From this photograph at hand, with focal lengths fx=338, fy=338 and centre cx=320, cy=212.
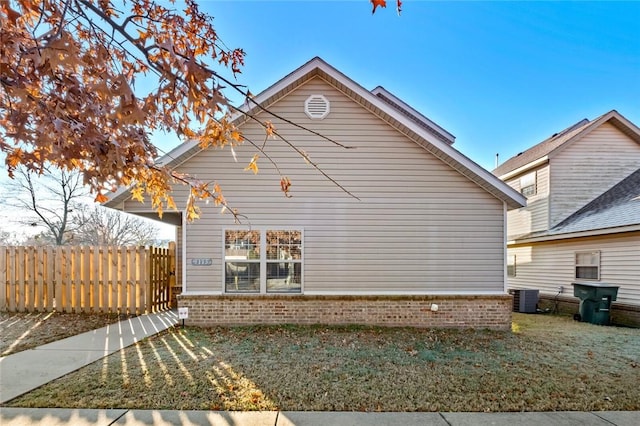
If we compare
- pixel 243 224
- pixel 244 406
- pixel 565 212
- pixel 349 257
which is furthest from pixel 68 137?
pixel 565 212

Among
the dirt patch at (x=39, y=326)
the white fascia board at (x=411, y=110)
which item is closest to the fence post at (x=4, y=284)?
the dirt patch at (x=39, y=326)

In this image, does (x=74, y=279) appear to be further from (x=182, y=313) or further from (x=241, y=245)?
(x=241, y=245)

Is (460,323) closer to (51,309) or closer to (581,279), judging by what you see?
(581,279)

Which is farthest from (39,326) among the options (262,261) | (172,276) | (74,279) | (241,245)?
(262,261)

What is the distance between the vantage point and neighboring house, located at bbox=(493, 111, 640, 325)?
10775mm

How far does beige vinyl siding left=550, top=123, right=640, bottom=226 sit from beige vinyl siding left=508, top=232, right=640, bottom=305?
1.36 metres

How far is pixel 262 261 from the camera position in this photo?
Answer: 7980 millimetres

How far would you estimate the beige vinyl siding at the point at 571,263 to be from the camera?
381 inches

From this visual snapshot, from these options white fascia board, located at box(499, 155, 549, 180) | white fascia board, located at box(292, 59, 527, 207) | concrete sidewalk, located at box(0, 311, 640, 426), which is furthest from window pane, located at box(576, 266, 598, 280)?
concrete sidewalk, located at box(0, 311, 640, 426)

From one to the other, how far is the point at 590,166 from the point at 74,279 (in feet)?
58.2

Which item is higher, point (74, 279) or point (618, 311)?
point (74, 279)

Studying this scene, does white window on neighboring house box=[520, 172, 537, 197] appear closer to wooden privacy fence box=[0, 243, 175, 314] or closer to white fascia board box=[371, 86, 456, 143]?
white fascia board box=[371, 86, 456, 143]

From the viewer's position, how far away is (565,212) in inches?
503

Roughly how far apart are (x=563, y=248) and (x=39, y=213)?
26.7 metres
